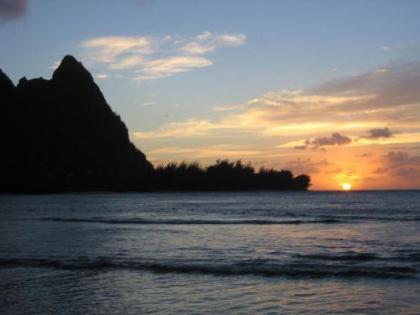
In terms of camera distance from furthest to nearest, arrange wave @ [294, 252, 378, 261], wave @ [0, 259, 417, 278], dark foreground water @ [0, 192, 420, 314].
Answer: wave @ [294, 252, 378, 261] < wave @ [0, 259, 417, 278] < dark foreground water @ [0, 192, 420, 314]

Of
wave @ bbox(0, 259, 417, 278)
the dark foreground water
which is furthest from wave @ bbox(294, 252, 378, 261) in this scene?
wave @ bbox(0, 259, 417, 278)

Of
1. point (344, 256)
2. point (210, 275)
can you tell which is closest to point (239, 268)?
point (210, 275)

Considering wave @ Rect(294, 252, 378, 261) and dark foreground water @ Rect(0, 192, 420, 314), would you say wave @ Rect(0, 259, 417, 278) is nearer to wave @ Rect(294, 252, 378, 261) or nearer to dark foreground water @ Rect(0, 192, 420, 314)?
dark foreground water @ Rect(0, 192, 420, 314)

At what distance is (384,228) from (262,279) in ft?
86.8

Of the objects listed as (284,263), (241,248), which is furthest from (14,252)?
(284,263)

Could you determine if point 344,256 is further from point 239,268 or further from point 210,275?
point 210,275

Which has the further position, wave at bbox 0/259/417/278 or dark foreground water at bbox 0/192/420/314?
wave at bbox 0/259/417/278

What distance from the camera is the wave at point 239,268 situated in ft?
67.3

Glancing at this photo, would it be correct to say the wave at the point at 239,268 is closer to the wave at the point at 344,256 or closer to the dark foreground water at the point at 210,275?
the dark foreground water at the point at 210,275

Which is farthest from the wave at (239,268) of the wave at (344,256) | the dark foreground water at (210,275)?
the wave at (344,256)

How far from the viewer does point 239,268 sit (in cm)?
2184

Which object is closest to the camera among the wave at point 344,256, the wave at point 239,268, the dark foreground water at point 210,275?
the dark foreground water at point 210,275

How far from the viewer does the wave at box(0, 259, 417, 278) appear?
20500mm

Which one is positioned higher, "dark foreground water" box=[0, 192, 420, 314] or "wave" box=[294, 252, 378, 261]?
"wave" box=[294, 252, 378, 261]
